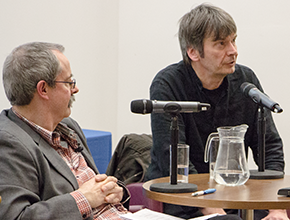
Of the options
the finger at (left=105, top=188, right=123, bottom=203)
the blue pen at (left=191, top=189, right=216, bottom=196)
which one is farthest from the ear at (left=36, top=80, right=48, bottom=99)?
the blue pen at (left=191, top=189, right=216, bottom=196)

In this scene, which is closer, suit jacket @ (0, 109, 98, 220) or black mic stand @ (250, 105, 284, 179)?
suit jacket @ (0, 109, 98, 220)

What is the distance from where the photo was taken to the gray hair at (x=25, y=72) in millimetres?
1461

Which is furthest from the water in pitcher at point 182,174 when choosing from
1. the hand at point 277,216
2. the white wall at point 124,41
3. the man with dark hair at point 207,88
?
the white wall at point 124,41

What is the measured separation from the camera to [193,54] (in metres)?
1.99

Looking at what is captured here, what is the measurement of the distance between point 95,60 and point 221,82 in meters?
1.96

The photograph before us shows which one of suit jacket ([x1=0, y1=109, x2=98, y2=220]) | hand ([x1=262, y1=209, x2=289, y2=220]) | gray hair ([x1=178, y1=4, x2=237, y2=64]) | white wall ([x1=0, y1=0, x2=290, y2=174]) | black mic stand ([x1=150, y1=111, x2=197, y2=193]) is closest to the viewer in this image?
suit jacket ([x1=0, y1=109, x2=98, y2=220])

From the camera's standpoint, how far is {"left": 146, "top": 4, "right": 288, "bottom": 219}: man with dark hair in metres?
1.90

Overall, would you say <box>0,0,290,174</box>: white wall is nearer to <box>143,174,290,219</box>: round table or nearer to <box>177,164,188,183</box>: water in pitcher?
<box>177,164,188,183</box>: water in pitcher

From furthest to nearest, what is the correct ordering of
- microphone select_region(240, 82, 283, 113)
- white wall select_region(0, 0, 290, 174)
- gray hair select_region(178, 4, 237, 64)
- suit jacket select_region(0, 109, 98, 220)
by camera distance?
white wall select_region(0, 0, 290, 174) → gray hair select_region(178, 4, 237, 64) → microphone select_region(240, 82, 283, 113) → suit jacket select_region(0, 109, 98, 220)

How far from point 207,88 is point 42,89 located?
86 cm

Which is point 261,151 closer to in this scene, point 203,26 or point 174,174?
point 174,174

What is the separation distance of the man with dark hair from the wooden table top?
36cm

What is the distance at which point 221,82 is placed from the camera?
1996mm

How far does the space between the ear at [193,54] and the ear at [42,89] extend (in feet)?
2.63
